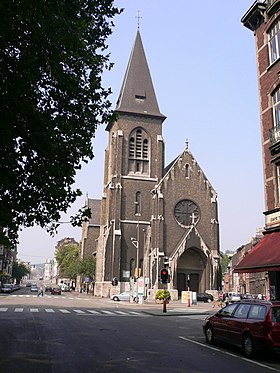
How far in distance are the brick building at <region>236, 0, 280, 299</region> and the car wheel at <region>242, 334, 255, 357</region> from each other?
15.6ft

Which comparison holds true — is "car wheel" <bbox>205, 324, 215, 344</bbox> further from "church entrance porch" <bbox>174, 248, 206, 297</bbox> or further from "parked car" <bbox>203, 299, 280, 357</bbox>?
"church entrance porch" <bbox>174, 248, 206, 297</bbox>

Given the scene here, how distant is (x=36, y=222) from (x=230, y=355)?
6984mm

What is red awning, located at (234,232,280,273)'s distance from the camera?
14.5 m

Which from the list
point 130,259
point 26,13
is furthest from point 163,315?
point 130,259

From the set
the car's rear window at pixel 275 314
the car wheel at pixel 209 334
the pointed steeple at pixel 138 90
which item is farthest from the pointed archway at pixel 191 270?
the car's rear window at pixel 275 314

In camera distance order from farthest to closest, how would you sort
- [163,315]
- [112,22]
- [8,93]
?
[163,315] → [112,22] → [8,93]

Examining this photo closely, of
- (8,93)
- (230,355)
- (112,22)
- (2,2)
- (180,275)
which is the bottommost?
(230,355)

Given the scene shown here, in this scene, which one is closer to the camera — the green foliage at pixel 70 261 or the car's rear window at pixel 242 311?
the car's rear window at pixel 242 311

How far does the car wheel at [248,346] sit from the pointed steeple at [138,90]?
4634 cm

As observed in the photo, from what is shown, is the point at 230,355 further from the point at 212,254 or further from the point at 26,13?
the point at 212,254

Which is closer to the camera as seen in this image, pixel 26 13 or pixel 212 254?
pixel 26 13

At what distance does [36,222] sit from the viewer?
13109mm

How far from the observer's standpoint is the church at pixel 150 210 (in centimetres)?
4681

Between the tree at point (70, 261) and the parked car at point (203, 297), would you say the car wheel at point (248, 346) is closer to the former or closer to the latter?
the parked car at point (203, 297)
